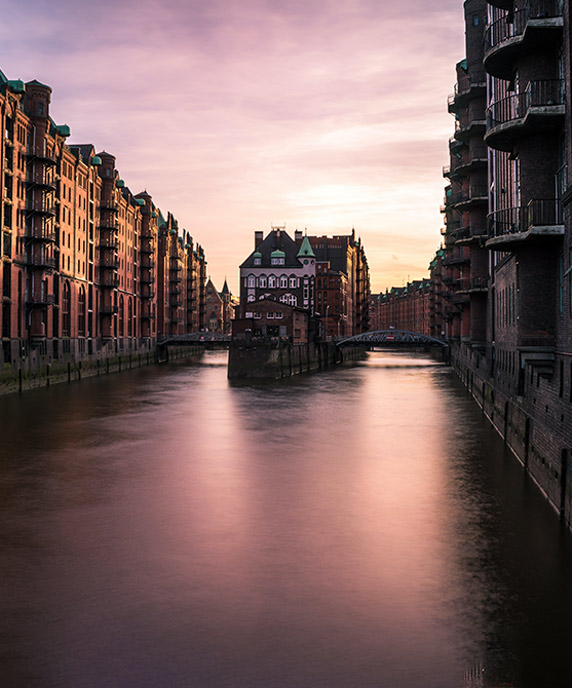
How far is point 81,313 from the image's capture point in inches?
3002

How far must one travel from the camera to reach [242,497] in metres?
19.5

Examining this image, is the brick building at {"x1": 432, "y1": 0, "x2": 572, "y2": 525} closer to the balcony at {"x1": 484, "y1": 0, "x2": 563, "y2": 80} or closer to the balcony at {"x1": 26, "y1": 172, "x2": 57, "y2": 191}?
the balcony at {"x1": 484, "y1": 0, "x2": 563, "y2": 80}

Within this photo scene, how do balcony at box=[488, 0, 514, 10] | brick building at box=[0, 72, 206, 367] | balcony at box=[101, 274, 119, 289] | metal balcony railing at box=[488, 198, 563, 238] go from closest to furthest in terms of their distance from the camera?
metal balcony railing at box=[488, 198, 563, 238] → balcony at box=[488, 0, 514, 10] → brick building at box=[0, 72, 206, 367] → balcony at box=[101, 274, 119, 289]

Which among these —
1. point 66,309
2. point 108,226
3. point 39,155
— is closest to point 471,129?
point 39,155

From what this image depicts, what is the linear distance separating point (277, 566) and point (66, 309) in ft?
202

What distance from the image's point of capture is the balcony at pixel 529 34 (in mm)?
24984

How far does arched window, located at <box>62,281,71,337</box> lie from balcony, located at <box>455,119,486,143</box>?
129 ft

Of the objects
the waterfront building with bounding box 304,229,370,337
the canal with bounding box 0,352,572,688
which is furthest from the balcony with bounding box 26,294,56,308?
the waterfront building with bounding box 304,229,370,337

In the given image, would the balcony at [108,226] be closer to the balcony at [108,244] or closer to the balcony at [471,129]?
the balcony at [108,244]

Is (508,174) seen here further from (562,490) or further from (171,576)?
(171,576)

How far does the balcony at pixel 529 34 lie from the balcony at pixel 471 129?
2394cm

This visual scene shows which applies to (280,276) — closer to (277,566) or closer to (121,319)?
(121,319)

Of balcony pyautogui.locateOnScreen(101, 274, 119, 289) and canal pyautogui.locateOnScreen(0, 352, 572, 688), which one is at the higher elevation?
balcony pyautogui.locateOnScreen(101, 274, 119, 289)

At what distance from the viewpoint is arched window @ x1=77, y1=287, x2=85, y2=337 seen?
7475cm
